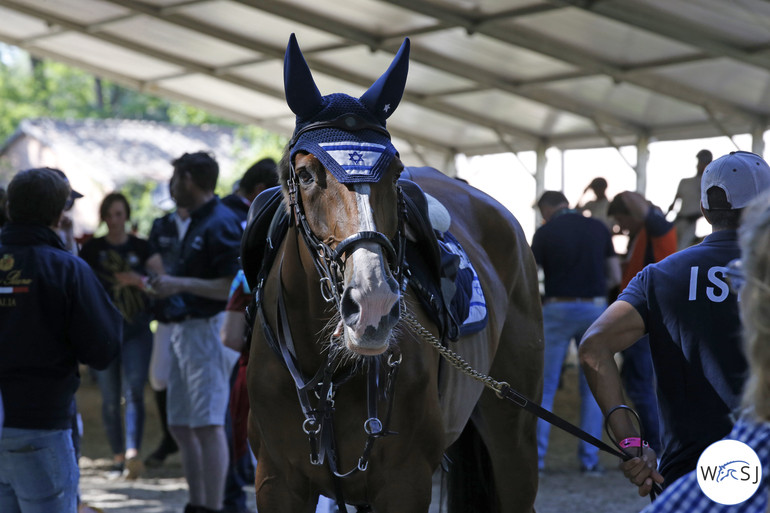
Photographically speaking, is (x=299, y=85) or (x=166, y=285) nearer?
(x=299, y=85)

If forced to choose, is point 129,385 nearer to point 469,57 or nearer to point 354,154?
point 354,154

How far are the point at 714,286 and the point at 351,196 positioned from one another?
1078mm

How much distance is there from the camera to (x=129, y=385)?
796 cm

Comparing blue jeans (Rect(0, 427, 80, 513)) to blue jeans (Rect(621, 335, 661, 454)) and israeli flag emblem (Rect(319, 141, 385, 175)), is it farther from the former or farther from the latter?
blue jeans (Rect(621, 335, 661, 454))

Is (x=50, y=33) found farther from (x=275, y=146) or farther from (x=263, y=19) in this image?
(x=275, y=146)

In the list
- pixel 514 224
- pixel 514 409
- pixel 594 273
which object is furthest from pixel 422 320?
pixel 594 273

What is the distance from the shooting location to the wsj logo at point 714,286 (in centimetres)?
278

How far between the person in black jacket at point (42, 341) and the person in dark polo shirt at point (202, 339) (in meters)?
1.62

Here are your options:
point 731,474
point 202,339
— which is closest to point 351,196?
point 731,474

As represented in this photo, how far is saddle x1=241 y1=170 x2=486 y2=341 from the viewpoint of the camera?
347cm

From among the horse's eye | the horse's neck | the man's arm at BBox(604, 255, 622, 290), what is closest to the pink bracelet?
the horse's neck

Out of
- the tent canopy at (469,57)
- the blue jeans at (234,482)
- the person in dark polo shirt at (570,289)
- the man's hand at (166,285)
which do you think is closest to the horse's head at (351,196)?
the man's hand at (166,285)

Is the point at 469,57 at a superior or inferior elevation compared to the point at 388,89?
superior

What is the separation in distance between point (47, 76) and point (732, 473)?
53020 mm
